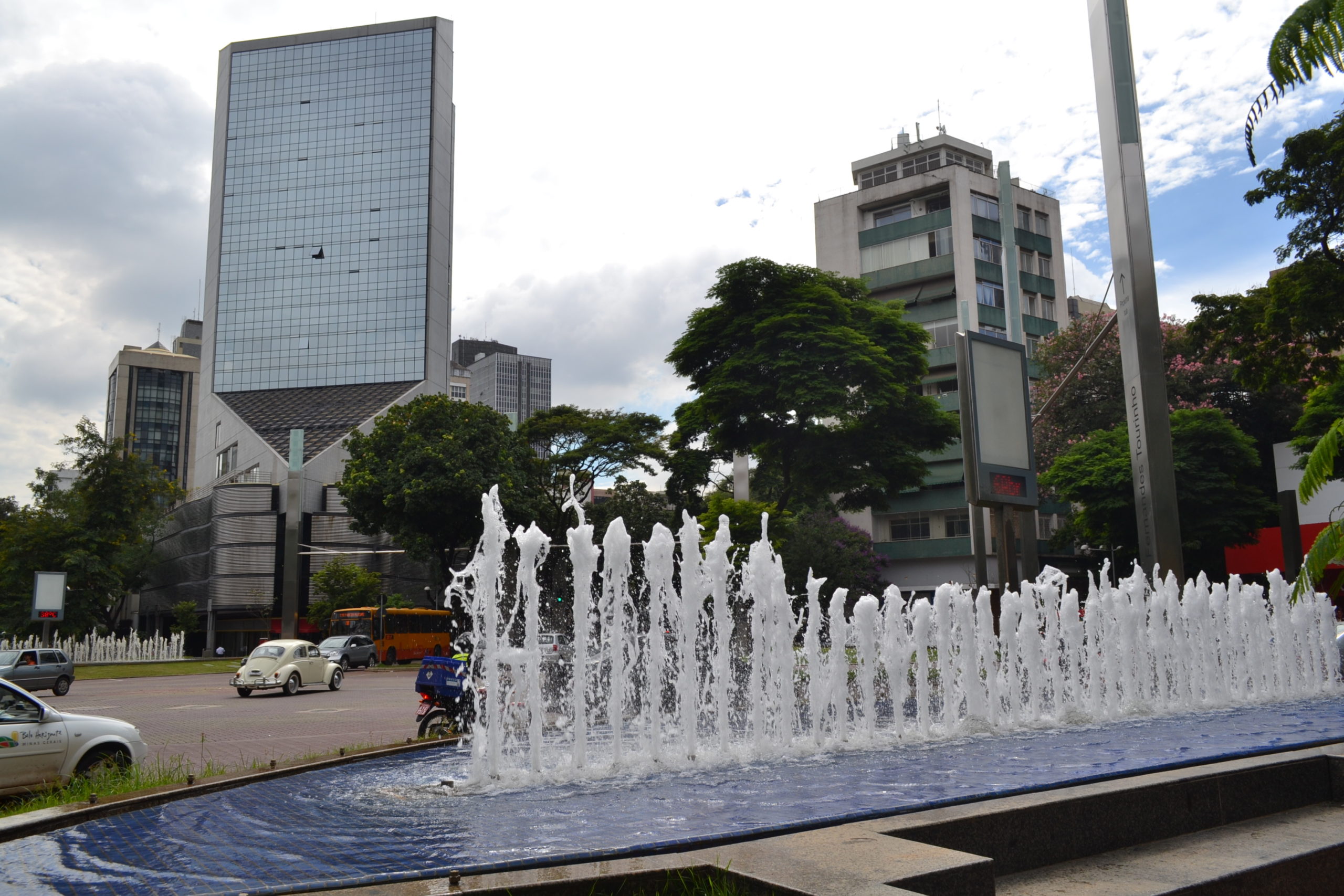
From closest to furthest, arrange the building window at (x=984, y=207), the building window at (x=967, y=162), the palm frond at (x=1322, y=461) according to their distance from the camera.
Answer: the palm frond at (x=1322, y=461) → the building window at (x=984, y=207) → the building window at (x=967, y=162)

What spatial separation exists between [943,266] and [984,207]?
4358mm

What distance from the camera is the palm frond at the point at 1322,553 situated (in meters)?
6.68

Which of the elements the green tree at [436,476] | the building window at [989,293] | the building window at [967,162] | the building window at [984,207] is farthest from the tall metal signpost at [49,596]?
the building window at [967,162]

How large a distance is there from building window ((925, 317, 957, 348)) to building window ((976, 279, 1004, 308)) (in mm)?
1737

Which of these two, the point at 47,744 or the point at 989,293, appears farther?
the point at 989,293

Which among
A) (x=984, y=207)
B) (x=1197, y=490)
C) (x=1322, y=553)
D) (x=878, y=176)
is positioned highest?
(x=878, y=176)

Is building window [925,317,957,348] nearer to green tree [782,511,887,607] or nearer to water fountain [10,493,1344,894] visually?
green tree [782,511,887,607]

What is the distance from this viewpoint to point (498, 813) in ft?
21.2

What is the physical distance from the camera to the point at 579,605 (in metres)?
8.52

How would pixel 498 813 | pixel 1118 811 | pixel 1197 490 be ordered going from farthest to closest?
pixel 1197 490 < pixel 498 813 < pixel 1118 811

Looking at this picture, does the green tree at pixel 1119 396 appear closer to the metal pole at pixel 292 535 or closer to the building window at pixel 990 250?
the building window at pixel 990 250

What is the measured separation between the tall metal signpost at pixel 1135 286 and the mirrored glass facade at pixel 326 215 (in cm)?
5975

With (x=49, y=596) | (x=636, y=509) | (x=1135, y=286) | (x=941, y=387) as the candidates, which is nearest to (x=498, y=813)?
(x=1135, y=286)

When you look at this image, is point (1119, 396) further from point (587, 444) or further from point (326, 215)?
point (326, 215)
